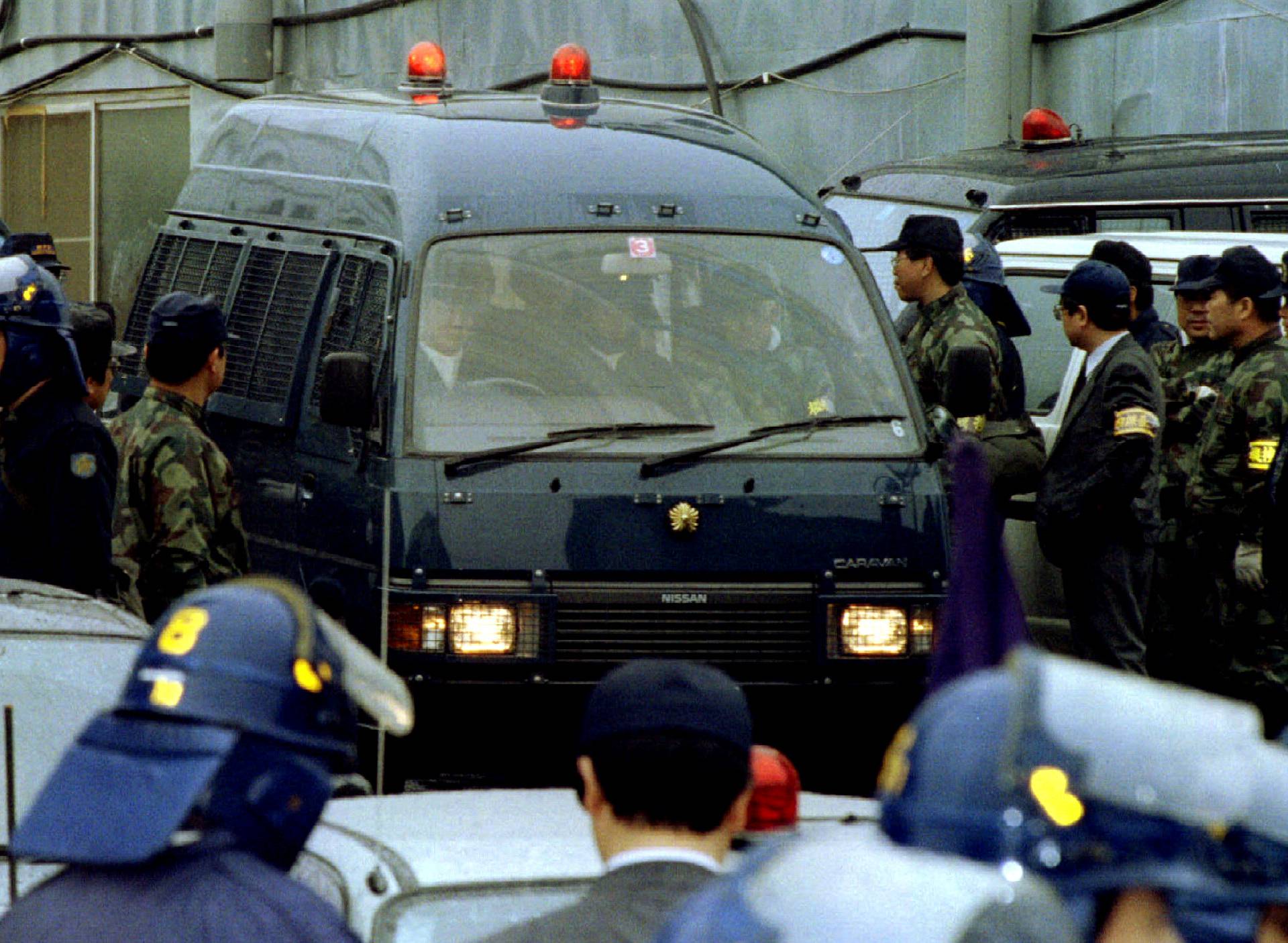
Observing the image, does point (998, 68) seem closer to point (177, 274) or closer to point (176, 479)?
point (177, 274)

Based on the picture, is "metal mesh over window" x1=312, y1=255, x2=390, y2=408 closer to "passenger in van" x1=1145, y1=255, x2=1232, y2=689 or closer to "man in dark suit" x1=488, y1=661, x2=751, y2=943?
"passenger in van" x1=1145, y1=255, x2=1232, y2=689

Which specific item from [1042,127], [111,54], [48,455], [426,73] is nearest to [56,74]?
[111,54]

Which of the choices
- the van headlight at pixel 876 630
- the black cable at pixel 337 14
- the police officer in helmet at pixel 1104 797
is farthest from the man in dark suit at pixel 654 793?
the black cable at pixel 337 14

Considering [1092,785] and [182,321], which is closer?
[1092,785]

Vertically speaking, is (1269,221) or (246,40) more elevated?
(246,40)

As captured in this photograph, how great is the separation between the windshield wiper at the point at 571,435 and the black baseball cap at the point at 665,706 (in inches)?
166

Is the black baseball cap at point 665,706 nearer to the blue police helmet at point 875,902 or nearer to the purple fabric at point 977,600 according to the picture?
the purple fabric at point 977,600

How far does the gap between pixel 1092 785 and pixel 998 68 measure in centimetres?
1435

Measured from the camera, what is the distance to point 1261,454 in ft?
26.7

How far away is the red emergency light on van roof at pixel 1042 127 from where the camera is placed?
12266 mm

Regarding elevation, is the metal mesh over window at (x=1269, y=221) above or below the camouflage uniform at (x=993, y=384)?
above

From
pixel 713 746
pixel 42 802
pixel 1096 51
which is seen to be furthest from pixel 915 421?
pixel 1096 51

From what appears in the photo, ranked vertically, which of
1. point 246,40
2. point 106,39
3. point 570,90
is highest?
point 106,39

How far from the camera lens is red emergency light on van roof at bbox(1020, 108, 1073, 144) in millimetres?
12266
